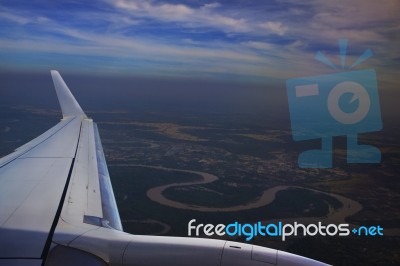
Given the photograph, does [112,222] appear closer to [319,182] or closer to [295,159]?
[319,182]

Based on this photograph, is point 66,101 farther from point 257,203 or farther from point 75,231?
point 257,203


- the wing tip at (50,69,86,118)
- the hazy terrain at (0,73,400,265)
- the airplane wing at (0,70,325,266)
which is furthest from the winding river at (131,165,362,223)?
the airplane wing at (0,70,325,266)

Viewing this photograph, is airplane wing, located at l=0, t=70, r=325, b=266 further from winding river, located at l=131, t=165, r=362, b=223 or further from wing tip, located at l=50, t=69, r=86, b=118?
winding river, located at l=131, t=165, r=362, b=223

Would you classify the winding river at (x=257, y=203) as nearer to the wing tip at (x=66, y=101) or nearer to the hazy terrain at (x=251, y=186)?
the hazy terrain at (x=251, y=186)

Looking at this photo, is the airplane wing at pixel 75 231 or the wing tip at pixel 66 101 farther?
the wing tip at pixel 66 101

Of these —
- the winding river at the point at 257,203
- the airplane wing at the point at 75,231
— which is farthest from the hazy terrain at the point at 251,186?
the airplane wing at the point at 75,231

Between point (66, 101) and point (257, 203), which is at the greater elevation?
point (66, 101)

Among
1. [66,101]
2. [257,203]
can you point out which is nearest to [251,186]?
[257,203]

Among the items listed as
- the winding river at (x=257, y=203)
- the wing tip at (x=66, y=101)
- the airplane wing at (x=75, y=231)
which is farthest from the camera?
the winding river at (x=257, y=203)
